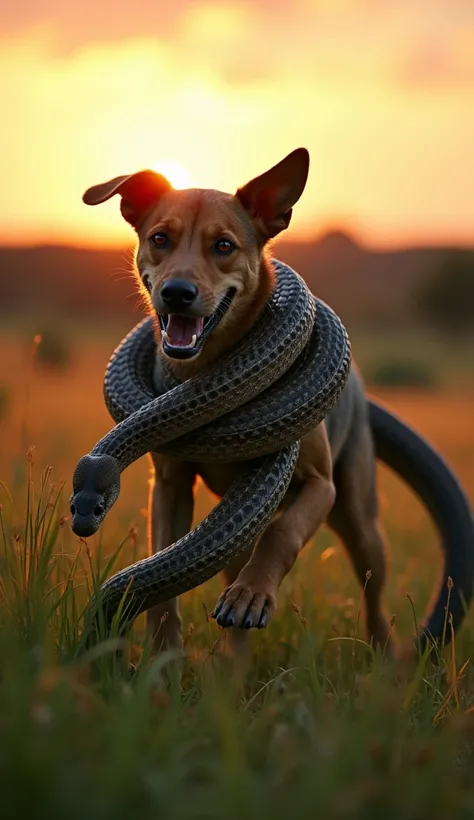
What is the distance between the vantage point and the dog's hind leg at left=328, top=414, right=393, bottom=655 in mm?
6094

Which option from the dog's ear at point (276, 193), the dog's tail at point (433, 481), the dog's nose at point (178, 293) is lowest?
the dog's tail at point (433, 481)

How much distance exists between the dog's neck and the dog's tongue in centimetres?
20

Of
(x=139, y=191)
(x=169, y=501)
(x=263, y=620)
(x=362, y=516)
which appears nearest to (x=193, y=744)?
(x=263, y=620)

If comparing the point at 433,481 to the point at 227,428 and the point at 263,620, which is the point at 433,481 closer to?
the point at 227,428

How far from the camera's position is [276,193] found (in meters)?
5.01

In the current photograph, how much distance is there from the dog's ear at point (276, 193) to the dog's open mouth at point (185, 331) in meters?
0.60

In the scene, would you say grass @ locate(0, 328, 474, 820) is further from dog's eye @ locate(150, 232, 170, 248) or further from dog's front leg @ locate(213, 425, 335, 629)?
dog's eye @ locate(150, 232, 170, 248)

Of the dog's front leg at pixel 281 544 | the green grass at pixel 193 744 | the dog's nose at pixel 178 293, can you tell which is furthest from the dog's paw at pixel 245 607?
the dog's nose at pixel 178 293

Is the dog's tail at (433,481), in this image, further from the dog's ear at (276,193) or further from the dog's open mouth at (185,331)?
the dog's open mouth at (185,331)

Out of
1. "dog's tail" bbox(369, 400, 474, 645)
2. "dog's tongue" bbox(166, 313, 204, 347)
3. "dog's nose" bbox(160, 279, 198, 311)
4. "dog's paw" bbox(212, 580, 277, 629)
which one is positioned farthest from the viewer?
"dog's tail" bbox(369, 400, 474, 645)

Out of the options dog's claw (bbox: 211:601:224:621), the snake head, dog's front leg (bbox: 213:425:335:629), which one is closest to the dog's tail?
dog's front leg (bbox: 213:425:335:629)

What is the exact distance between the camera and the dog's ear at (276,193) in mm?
4867

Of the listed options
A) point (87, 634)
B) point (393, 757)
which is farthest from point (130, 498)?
point (393, 757)

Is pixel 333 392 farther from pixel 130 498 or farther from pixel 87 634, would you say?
pixel 130 498
